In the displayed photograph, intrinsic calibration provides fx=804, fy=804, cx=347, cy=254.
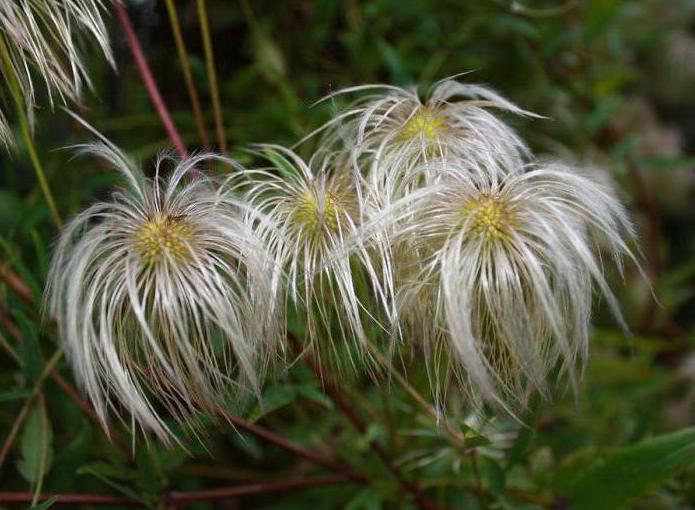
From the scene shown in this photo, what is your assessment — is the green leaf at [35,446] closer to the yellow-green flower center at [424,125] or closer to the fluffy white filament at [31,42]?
the fluffy white filament at [31,42]

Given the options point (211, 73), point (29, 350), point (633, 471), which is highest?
point (211, 73)

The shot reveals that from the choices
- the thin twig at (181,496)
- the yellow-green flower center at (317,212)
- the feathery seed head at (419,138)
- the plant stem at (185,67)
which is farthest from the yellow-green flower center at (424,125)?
the thin twig at (181,496)

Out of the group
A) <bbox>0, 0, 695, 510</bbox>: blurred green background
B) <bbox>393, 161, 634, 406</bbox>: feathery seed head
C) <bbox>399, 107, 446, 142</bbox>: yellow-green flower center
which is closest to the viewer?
<bbox>393, 161, 634, 406</bbox>: feathery seed head

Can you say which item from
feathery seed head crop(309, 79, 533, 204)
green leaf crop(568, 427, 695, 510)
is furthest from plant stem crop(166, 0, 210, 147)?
green leaf crop(568, 427, 695, 510)

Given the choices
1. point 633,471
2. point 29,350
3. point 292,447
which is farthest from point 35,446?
point 633,471

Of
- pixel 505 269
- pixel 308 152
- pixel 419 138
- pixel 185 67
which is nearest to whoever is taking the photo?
pixel 505 269

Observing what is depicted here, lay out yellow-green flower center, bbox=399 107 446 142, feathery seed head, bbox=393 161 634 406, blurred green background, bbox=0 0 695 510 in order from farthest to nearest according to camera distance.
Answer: blurred green background, bbox=0 0 695 510, yellow-green flower center, bbox=399 107 446 142, feathery seed head, bbox=393 161 634 406

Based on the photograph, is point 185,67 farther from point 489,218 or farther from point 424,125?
point 489,218

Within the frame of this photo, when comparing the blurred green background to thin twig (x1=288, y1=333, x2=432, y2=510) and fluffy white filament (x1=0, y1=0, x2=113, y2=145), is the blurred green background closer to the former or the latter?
thin twig (x1=288, y1=333, x2=432, y2=510)
